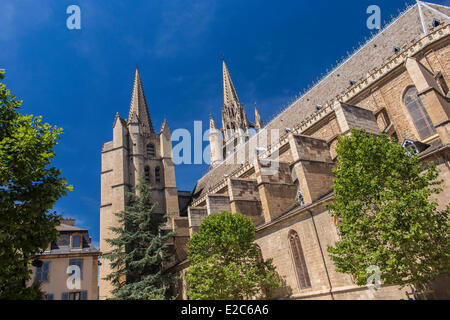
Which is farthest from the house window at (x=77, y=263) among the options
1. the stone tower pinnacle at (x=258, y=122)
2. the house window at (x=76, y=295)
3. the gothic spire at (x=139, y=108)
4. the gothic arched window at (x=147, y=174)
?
the stone tower pinnacle at (x=258, y=122)

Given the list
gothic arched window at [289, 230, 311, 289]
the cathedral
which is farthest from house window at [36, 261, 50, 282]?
gothic arched window at [289, 230, 311, 289]

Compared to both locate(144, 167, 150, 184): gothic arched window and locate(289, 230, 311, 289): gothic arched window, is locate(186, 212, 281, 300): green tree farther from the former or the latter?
locate(144, 167, 150, 184): gothic arched window

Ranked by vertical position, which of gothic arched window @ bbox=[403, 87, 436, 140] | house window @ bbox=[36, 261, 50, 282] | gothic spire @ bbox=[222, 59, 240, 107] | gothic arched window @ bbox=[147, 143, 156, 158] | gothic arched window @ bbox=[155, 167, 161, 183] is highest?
gothic spire @ bbox=[222, 59, 240, 107]

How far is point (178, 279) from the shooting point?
23953mm

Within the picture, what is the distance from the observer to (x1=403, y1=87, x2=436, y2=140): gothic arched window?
617 inches

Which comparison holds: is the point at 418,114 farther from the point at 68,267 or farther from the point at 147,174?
the point at 147,174

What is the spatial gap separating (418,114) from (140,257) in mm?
20759

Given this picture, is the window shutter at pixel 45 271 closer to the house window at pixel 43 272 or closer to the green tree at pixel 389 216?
the house window at pixel 43 272

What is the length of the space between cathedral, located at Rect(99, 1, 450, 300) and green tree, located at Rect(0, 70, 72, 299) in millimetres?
9761

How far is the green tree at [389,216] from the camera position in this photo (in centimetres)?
922

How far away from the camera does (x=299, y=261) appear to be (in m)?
15.3

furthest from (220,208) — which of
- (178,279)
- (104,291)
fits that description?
(104,291)

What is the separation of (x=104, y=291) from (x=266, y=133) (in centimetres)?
1955
